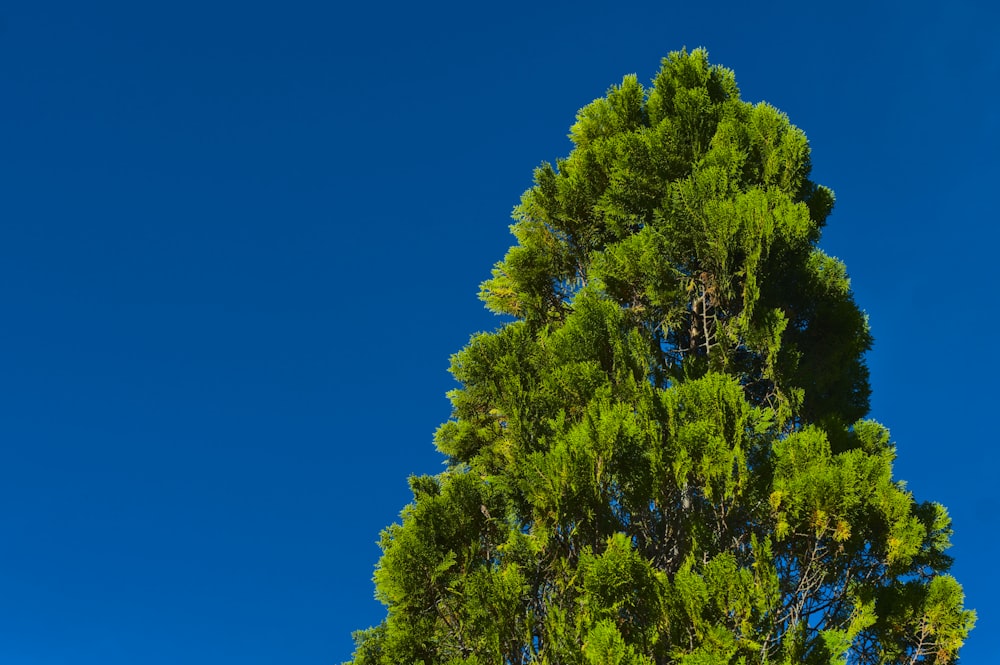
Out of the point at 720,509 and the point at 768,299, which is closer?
the point at 720,509

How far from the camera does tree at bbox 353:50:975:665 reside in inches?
244

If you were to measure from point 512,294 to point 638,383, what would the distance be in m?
3.72

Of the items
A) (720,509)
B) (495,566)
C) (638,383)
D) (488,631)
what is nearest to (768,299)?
(638,383)

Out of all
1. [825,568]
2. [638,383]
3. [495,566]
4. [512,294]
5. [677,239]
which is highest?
[512,294]

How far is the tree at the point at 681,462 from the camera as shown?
620cm

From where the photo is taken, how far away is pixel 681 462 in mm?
6637

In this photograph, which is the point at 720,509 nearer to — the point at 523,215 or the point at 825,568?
the point at 825,568

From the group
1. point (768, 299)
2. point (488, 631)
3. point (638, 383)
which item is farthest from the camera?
point (768, 299)

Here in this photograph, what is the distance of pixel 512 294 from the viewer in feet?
36.4

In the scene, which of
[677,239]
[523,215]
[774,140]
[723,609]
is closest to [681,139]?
[774,140]

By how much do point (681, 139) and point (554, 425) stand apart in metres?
5.36

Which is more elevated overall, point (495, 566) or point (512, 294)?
point (512, 294)

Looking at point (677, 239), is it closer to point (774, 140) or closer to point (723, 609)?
point (774, 140)

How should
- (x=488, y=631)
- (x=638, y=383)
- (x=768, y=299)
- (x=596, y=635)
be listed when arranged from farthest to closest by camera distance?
(x=768, y=299)
(x=638, y=383)
(x=488, y=631)
(x=596, y=635)
